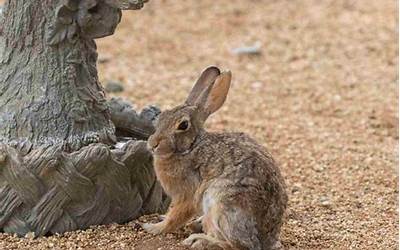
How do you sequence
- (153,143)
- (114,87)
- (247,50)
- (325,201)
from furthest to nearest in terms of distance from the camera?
(247,50)
(114,87)
(325,201)
(153,143)

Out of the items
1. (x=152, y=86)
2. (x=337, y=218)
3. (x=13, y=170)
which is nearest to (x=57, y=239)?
(x=13, y=170)

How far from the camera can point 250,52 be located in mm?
10445

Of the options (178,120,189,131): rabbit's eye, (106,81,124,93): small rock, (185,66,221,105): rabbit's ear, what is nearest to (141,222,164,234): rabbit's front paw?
(178,120,189,131): rabbit's eye

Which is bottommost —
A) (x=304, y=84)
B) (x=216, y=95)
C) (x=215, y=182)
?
(x=304, y=84)

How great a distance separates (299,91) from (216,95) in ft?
13.1

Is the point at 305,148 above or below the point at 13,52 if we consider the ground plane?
below

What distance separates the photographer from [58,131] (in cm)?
539

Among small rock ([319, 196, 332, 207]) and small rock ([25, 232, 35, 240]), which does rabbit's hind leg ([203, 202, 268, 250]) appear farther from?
small rock ([319, 196, 332, 207])

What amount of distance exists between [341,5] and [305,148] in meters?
4.60

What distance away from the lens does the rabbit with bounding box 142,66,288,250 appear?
199 inches

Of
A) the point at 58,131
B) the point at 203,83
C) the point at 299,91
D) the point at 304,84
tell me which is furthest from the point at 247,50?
the point at 58,131

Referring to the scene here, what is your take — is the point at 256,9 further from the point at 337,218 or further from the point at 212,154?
the point at 212,154

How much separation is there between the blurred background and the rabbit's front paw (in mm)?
708

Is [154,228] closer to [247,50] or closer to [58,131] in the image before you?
[58,131]
